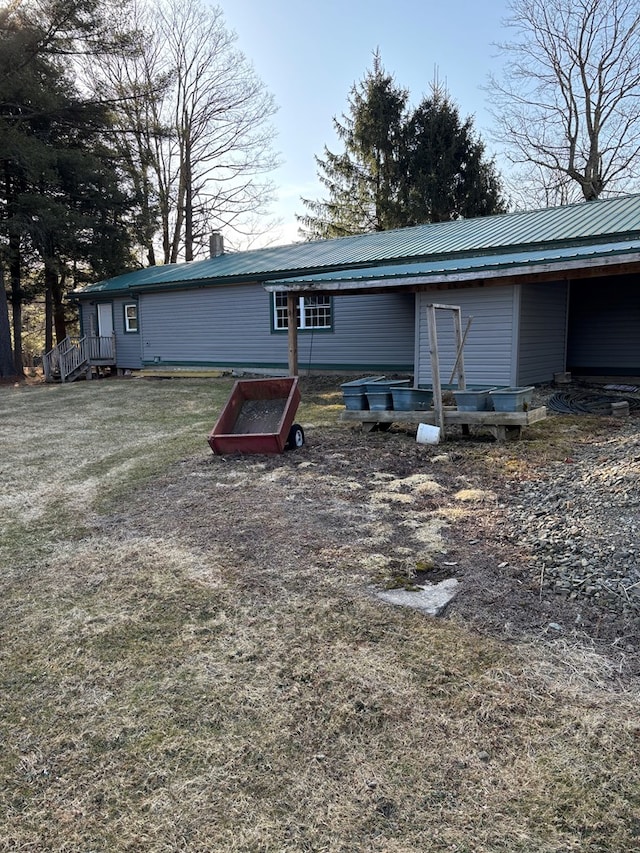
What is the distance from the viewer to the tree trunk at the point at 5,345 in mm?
19359

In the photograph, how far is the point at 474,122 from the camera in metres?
26.2

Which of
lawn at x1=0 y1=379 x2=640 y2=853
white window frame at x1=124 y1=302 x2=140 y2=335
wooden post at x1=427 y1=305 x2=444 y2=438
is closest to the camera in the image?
lawn at x1=0 y1=379 x2=640 y2=853

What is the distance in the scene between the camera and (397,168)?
26.5 m

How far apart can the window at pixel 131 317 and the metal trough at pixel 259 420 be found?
13.6 m

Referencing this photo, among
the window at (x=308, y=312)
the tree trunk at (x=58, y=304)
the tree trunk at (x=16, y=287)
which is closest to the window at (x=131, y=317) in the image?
the tree trunk at (x=16, y=287)

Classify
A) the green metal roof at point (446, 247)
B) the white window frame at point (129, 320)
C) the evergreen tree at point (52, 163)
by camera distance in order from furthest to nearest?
1. the white window frame at point (129, 320)
2. the evergreen tree at point (52, 163)
3. the green metal roof at point (446, 247)

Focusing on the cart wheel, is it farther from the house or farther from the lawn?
the house

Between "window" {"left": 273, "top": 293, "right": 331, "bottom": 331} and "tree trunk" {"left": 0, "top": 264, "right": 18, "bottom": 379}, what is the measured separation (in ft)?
31.0

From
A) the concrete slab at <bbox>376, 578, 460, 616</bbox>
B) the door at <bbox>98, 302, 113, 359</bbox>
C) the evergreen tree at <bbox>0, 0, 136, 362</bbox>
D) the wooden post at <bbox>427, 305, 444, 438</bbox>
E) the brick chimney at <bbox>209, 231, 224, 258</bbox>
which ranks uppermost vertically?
the evergreen tree at <bbox>0, 0, 136, 362</bbox>

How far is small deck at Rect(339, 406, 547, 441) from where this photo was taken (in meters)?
7.12

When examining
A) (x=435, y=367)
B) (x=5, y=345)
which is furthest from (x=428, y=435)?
(x=5, y=345)

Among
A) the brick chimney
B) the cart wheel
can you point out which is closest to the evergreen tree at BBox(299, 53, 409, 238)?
the brick chimney

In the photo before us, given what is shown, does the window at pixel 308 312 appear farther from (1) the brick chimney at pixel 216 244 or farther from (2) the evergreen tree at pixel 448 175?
(2) the evergreen tree at pixel 448 175

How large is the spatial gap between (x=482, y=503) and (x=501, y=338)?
6357 mm
